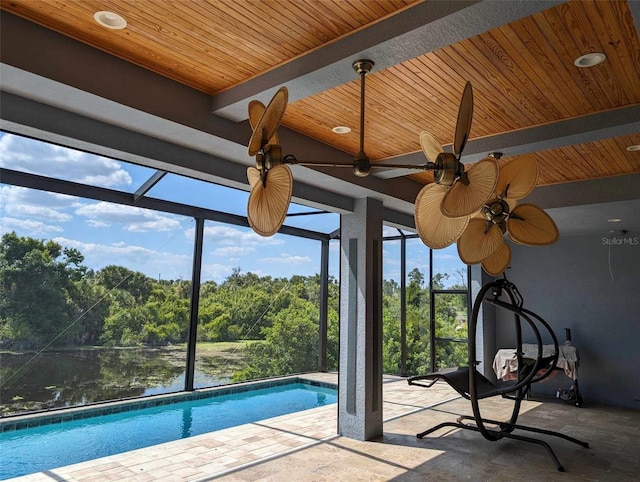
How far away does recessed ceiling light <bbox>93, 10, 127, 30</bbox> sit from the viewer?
2.39 meters

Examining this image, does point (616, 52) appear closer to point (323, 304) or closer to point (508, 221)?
point (508, 221)

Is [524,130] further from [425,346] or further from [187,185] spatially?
[425,346]

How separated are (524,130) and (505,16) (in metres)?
2.05

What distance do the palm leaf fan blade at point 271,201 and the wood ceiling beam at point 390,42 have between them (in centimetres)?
90

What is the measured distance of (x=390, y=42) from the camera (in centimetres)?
235

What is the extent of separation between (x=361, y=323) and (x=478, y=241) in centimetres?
240

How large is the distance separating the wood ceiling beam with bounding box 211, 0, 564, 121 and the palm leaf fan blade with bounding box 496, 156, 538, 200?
1.10 meters

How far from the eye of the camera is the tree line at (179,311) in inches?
263

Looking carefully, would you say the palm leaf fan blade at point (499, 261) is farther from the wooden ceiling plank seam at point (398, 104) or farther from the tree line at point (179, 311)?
the tree line at point (179, 311)

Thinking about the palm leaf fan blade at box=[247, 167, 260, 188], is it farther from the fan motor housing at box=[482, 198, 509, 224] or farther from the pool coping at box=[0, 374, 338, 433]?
the pool coping at box=[0, 374, 338, 433]

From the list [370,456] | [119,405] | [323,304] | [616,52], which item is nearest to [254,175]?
[616,52]

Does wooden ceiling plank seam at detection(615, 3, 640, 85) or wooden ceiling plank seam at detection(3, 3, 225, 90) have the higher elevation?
wooden ceiling plank seam at detection(3, 3, 225, 90)

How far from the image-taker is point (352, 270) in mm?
5355

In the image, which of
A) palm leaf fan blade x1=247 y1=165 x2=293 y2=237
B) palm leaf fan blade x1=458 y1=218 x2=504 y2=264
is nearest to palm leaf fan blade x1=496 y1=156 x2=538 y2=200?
palm leaf fan blade x1=458 y1=218 x2=504 y2=264
